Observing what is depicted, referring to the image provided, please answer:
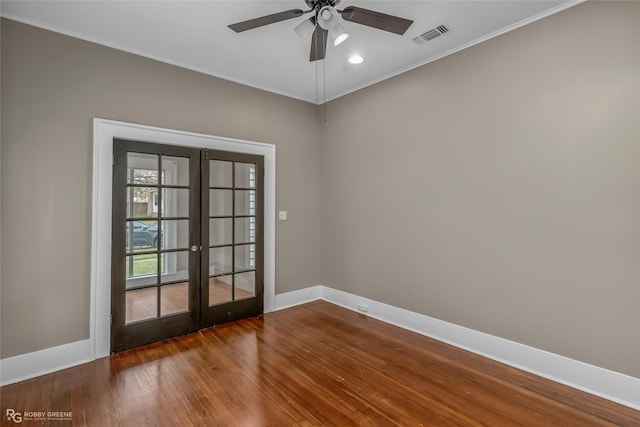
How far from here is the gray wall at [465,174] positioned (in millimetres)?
2273

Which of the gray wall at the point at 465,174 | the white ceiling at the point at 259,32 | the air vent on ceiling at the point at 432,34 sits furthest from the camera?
the air vent on ceiling at the point at 432,34

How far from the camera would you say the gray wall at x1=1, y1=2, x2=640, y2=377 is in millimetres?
2273

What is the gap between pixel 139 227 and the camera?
3.12 meters

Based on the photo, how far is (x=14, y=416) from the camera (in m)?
2.08

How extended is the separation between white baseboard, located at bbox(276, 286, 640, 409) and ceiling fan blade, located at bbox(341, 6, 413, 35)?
9.12 ft

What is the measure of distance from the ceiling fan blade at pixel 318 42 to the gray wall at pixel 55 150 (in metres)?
1.70

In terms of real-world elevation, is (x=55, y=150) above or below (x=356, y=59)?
Answer: below

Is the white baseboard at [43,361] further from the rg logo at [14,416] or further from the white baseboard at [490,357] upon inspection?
the rg logo at [14,416]

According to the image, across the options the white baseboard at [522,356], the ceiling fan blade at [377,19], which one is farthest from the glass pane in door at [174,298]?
the ceiling fan blade at [377,19]

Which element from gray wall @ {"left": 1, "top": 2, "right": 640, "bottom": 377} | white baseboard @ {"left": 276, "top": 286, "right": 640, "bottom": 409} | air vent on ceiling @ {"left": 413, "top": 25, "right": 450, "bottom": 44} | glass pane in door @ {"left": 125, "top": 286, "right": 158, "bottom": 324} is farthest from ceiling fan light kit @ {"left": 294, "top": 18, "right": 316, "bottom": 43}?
white baseboard @ {"left": 276, "top": 286, "right": 640, "bottom": 409}

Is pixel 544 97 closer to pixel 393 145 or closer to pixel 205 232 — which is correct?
pixel 393 145

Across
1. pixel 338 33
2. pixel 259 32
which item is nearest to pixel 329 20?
pixel 338 33

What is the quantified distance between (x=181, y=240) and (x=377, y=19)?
2848mm

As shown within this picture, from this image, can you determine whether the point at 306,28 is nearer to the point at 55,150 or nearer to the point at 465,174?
the point at 465,174
